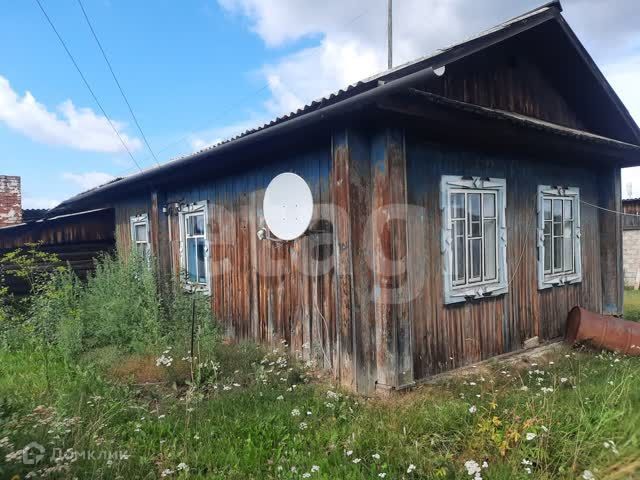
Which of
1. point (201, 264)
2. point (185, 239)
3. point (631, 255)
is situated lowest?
point (631, 255)

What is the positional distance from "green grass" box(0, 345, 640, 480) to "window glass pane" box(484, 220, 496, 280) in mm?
1347

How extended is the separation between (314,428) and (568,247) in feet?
17.5

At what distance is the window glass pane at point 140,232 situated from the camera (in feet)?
29.3

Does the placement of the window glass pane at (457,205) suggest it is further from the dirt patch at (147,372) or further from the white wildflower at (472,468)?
the dirt patch at (147,372)

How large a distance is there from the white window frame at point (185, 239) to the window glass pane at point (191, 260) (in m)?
0.07

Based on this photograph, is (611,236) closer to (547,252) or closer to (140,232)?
(547,252)

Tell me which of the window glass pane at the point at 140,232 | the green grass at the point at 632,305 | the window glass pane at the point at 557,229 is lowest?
the green grass at the point at 632,305

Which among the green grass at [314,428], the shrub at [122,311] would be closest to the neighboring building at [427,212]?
the green grass at [314,428]

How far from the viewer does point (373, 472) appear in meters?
2.71

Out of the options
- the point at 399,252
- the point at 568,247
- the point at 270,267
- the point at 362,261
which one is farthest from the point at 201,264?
the point at 568,247

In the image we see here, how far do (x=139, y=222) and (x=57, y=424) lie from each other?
21.1 ft

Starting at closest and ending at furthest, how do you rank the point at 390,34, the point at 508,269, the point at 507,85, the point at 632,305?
the point at 508,269
the point at 507,85
the point at 632,305
the point at 390,34

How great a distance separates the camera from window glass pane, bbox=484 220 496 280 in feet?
17.5

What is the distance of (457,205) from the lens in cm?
507
